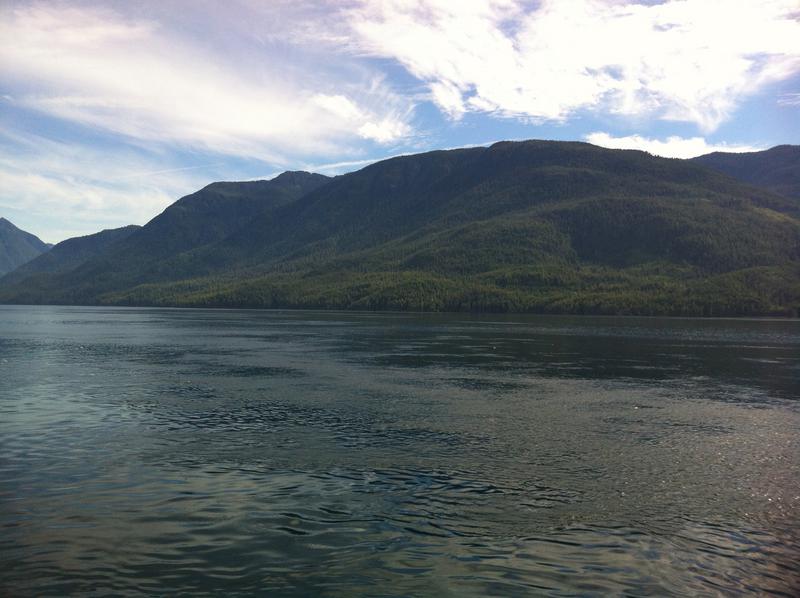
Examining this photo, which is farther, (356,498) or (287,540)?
(356,498)

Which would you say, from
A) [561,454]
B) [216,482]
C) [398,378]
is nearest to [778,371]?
[398,378]

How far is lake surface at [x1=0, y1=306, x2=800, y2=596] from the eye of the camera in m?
20.7

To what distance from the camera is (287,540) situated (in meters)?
23.3

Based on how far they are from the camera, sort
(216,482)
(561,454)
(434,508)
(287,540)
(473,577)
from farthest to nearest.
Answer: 1. (561,454)
2. (216,482)
3. (434,508)
4. (287,540)
5. (473,577)

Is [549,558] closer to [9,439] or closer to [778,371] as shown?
[9,439]

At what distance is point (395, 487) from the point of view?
97.7 feet

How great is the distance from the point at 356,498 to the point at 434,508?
12.2ft

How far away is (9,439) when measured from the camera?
38156mm

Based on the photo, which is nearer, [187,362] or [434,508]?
[434,508]

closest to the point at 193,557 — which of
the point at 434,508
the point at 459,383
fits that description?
the point at 434,508

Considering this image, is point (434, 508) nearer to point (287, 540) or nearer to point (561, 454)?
point (287, 540)

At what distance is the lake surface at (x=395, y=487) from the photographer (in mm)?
20703

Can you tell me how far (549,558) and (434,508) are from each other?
20.4 feet

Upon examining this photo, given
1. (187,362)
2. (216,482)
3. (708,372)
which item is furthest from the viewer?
(187,362)
